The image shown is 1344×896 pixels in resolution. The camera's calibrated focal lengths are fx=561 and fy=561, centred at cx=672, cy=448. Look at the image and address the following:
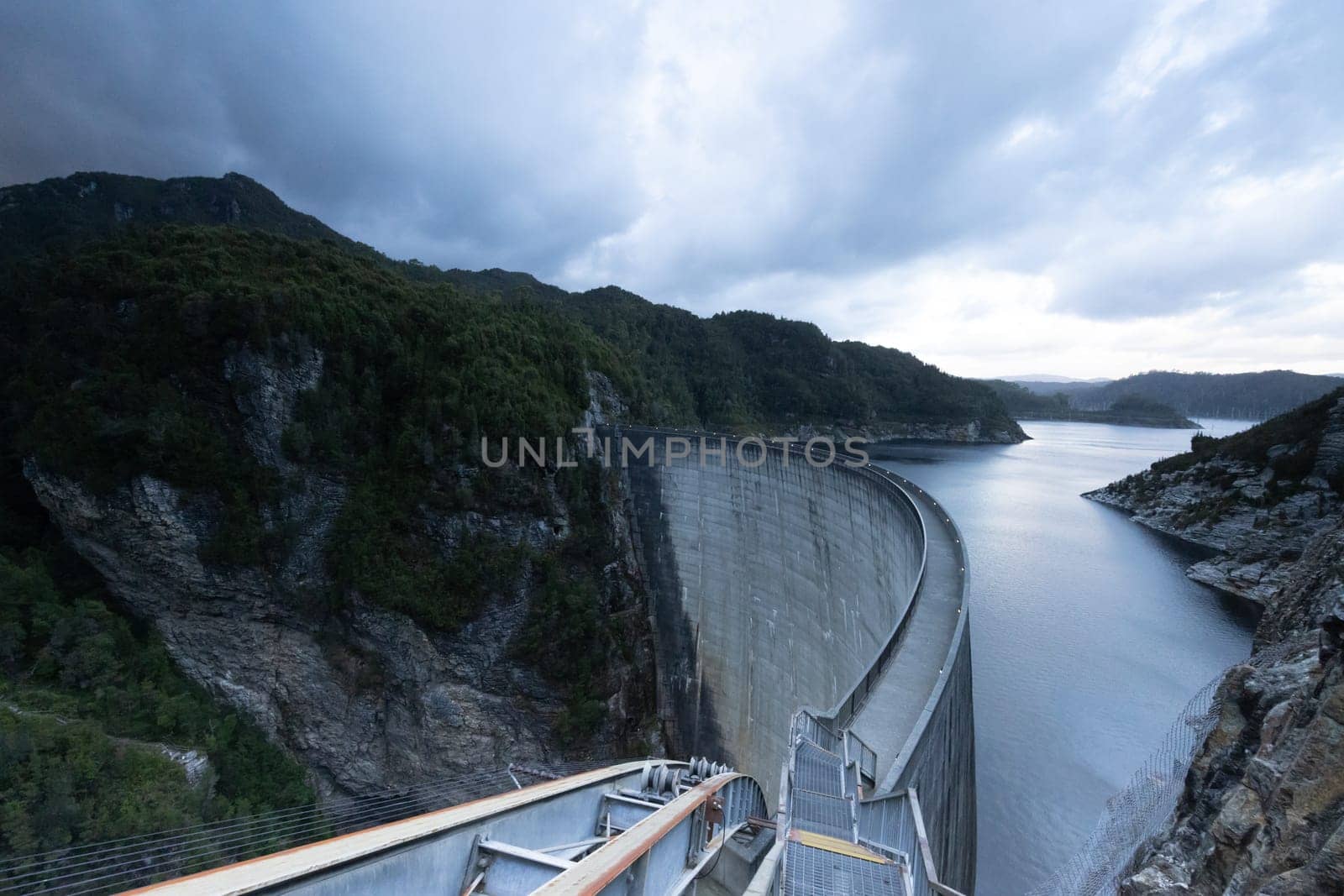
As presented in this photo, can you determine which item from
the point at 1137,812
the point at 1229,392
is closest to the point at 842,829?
the point at 1137,812

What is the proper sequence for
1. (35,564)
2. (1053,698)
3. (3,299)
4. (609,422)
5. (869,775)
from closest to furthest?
(869,775) → (1053,698) → (35,564) → (3,299) → (609,422)

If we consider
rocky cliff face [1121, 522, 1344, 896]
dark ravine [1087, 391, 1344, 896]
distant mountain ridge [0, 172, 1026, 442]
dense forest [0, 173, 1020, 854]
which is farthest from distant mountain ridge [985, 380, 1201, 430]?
rocky cliff face [1121, 522, 1344, 896]

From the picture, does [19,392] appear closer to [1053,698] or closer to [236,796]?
[236,796]

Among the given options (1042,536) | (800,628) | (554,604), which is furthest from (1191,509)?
(554,604)

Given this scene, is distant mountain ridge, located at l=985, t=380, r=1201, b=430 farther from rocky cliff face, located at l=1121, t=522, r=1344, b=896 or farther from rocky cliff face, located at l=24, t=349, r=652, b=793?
rocky cliff face, located at l=1121, t=522, r=1344, b=896

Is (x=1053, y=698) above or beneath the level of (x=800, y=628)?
beneath

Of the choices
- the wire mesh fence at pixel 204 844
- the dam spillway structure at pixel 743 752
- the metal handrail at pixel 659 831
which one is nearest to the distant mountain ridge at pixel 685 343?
the dam spillway structure at pixel 743 752
